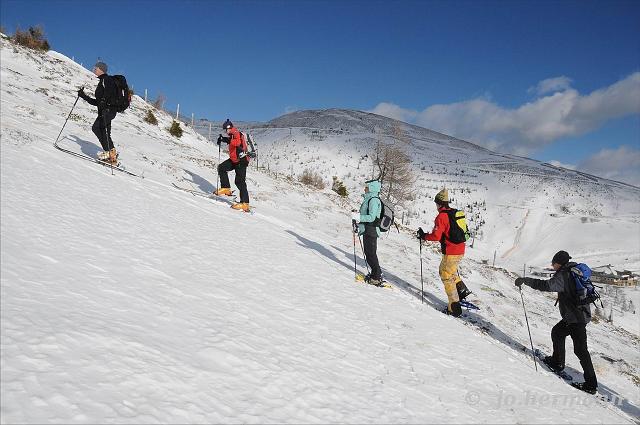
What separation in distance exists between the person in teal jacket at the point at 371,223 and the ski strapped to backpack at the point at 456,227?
154 cm

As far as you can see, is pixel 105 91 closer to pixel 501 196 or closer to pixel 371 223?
pixel 371 223

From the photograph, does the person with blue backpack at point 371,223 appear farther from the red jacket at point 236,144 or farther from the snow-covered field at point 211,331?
the red jacket at point 236,144

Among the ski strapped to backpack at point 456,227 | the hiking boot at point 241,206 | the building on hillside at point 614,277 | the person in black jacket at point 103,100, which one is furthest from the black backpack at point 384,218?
the building on hillside at point 614,277

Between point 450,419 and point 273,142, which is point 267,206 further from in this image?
point 273,142

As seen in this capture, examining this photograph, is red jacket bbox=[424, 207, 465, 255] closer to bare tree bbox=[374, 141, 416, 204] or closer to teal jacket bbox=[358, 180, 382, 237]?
teal jacket bbox=[358, 180, 382, 237]

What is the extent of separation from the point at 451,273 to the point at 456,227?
1039 mm

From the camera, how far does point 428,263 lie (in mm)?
14945

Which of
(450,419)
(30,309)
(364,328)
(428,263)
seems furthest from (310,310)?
(428,263)

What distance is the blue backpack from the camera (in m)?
6.70

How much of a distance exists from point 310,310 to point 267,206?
10.7 meters

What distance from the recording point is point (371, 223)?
27.9ft

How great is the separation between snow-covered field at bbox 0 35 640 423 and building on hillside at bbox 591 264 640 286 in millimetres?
27348

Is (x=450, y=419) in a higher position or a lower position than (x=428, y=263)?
lower

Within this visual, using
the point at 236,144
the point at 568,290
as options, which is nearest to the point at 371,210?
the point at 568,290
